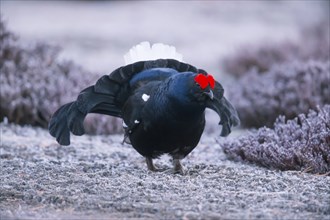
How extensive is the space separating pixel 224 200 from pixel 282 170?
173 centimetres

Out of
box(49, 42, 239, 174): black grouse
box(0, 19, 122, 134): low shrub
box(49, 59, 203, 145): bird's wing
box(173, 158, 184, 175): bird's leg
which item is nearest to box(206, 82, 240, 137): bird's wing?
box(49, 42, 239, 174): black grouse

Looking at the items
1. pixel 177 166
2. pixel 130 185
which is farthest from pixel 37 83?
pixel 130 185

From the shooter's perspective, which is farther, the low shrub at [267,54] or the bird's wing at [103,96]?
the low shrub at [267,54]

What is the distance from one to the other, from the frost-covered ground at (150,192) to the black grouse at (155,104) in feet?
0.81

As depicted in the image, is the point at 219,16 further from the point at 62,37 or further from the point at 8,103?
the point at 8,103

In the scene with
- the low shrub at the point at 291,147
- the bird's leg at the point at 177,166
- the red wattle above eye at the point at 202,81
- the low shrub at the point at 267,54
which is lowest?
the bird's leg at the point at 177,166

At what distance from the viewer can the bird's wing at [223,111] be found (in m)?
5.81

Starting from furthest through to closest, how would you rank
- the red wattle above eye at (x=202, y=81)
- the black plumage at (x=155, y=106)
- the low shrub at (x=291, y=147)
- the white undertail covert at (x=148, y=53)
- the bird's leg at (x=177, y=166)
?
1. the white undertail covert at (x=148, y=53)
2. the low shrub at (x=291, y=147)
3. the bird's leg at (x=177, y=166)
4. the black plumage at (x=155, y=106)
5. the red wattle above eye at (x=202, y=81)

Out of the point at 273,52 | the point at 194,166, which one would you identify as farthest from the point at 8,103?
the point at 273,52

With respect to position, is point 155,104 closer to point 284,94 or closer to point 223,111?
point 223,111

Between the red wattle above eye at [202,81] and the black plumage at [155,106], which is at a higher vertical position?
the red wattle above eye at [202,81]

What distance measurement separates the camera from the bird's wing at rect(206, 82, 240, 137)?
19.1 feet

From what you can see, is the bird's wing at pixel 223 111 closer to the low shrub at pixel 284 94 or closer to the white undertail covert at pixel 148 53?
the white undertail covert at pixel 148 53

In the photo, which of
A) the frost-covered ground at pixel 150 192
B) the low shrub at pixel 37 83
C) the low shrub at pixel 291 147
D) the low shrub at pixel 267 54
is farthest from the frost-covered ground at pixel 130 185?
the low shrub at pixel 267 54
